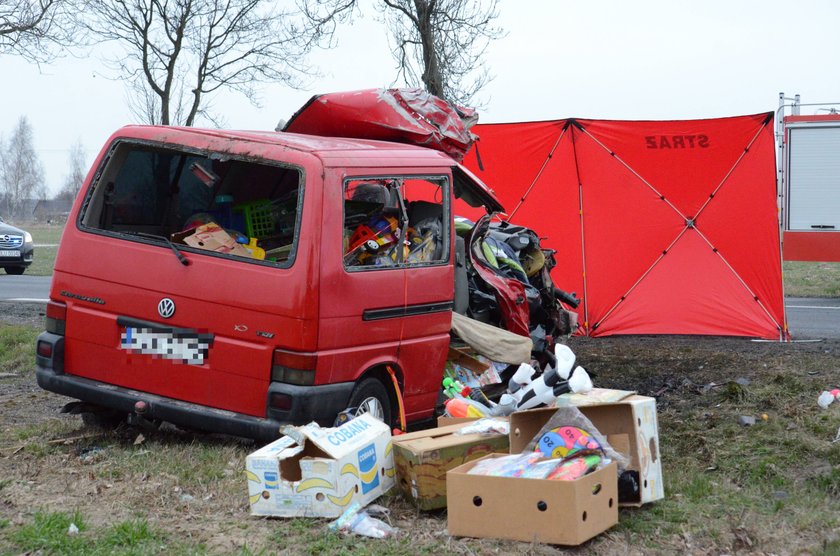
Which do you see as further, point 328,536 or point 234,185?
point 234,185

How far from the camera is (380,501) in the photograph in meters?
4.82

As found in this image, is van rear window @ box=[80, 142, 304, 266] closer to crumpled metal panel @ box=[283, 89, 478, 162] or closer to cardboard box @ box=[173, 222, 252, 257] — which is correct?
cardboard box @ box=[173, 222, 252, 257]

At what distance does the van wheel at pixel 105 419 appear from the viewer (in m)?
6.09

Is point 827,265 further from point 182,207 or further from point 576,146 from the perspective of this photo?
point 182,207

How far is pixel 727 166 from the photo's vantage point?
1061 centimetres

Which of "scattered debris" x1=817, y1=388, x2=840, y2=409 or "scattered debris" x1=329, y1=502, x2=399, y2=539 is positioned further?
"scattered debris" x1=817, y1=388, x2=840, y2=409

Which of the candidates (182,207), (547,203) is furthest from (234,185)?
(547,203)

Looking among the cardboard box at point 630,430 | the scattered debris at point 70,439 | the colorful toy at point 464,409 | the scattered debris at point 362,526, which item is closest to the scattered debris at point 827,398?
the cardboard box at point 630,430

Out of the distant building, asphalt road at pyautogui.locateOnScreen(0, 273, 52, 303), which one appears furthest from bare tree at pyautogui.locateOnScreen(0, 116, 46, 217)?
asphalt road at pyautogui.locateOnScreen(0, 273, 52, 303)

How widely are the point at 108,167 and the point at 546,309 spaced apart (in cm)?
385

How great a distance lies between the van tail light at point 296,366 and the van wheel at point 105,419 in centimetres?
150

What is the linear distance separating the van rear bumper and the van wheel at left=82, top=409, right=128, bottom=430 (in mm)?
467

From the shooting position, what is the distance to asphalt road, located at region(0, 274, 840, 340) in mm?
12219

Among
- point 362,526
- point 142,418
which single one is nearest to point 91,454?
point 142,418
